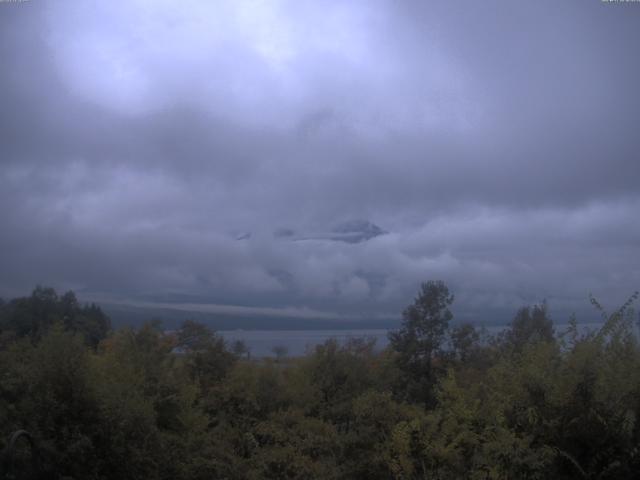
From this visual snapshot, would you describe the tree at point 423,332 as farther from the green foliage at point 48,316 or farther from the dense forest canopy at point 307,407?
the green foliage at point 48,316

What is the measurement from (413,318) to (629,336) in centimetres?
3018

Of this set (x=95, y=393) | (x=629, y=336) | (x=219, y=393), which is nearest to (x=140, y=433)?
(x=95, y=393)

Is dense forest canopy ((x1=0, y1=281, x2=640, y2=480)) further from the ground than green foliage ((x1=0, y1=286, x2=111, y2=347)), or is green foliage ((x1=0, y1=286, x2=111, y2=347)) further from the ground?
green foliage ((x1=0, y1=286, x2=111, y2=347))

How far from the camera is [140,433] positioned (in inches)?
637

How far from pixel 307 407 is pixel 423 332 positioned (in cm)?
1346

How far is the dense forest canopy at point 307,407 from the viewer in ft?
36.7

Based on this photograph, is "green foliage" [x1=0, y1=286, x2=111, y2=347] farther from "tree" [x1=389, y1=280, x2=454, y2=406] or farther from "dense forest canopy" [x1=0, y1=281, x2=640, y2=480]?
"tree" [x1=389, y1=280, x2=454, y2=406]

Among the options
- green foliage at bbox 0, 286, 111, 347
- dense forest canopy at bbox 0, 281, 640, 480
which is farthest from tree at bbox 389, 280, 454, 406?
green foliage at bbox 0, 286, 111, 347

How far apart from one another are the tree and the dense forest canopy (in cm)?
109

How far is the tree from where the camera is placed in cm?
4094

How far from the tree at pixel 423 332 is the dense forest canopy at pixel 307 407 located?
1.09 meters

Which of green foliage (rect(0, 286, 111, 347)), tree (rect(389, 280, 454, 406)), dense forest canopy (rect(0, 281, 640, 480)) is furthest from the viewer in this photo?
tree (rect(389, 280, 454, 406))

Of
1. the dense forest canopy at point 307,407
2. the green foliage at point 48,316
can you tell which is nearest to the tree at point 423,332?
the dense forest canopy at point 307,407

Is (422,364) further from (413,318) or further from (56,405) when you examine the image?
(56,405)
